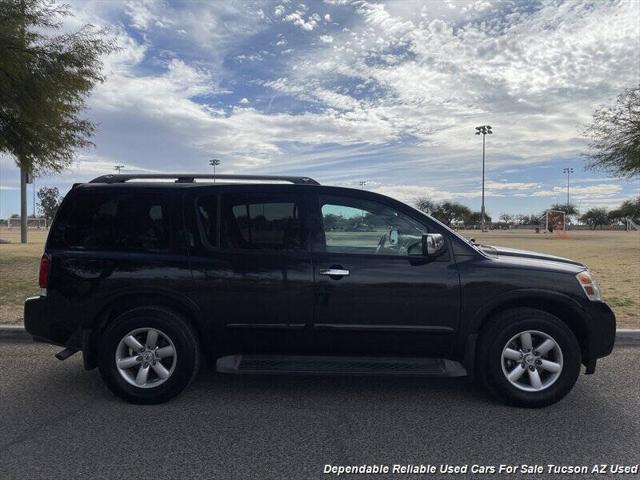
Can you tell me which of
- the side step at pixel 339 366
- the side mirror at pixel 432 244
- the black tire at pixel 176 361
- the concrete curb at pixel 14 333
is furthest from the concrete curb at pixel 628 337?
the concrete curb at pixel 14 333

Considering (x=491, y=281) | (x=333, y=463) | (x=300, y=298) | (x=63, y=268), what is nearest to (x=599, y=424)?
(x=491, y=281)

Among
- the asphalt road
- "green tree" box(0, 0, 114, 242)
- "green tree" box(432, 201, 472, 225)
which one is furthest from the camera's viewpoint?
"green tree" box(432, 201, 472, 225)

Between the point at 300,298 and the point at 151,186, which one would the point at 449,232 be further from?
the point at 151,186

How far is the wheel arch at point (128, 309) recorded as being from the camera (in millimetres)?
4566

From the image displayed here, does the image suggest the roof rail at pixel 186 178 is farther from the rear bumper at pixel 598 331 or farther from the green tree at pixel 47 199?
the green tree at pixel 47 199

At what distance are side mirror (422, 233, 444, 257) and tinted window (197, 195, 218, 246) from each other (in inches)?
71.0

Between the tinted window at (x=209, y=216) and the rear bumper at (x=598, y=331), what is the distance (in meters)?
3.30

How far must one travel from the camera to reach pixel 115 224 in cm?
471

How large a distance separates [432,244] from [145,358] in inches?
103

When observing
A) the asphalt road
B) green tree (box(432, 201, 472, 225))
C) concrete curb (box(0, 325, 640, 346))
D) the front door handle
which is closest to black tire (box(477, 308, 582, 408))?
the asphalt road

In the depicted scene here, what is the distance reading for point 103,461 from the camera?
11.3ft

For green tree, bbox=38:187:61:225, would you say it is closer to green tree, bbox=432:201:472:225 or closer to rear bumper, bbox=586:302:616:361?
green tree, bbox=432:201:472:225

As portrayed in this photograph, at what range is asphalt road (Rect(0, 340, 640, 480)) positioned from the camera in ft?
11.3

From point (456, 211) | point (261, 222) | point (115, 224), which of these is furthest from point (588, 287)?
point (456, 211)
